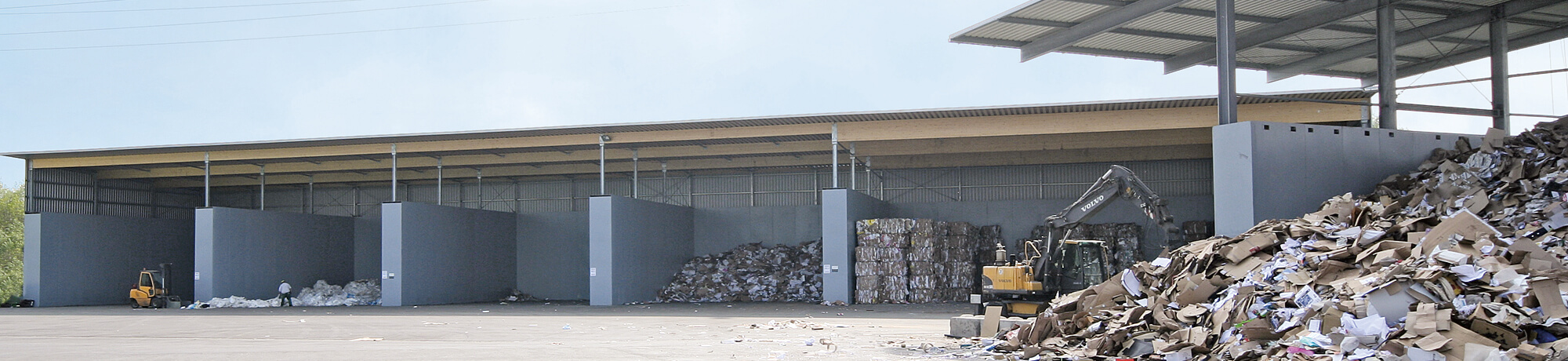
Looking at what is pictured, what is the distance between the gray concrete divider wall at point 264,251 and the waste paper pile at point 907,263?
18.1m

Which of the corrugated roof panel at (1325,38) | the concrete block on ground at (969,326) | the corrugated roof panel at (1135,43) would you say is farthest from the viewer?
the corrugated roof panel at (1325,38)

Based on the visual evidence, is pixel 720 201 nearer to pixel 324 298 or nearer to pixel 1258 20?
pixel 324 298

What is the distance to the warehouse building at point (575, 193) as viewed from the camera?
2683 centimetres

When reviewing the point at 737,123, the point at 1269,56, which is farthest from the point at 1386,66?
the point at 737,123

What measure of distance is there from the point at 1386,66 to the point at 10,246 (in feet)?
177

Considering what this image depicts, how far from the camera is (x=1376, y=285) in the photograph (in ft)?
35.4

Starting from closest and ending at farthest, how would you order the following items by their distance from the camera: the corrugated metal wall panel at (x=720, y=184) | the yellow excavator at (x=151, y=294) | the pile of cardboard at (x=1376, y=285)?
1. the pile of cardboard at (x=1376, y=285)
2. the yellow excavator at (x=151, y=294)
3. the corrugated metal wall panel at (x=720, y=184)

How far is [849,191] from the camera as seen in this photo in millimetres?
26859

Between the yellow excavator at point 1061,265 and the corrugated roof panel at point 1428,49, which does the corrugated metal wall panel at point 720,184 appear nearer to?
the yellow excavator at point 1061,265

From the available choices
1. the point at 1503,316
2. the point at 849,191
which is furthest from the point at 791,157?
the point at 1503,316

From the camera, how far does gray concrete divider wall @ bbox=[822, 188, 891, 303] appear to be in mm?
26594

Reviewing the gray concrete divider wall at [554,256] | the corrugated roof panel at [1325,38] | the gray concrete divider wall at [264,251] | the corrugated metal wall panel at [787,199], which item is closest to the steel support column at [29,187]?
the gray concrete divider wall at [264,251]

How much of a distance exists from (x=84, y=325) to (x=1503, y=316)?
941 inches

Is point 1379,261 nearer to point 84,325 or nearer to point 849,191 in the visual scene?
point 849,191
